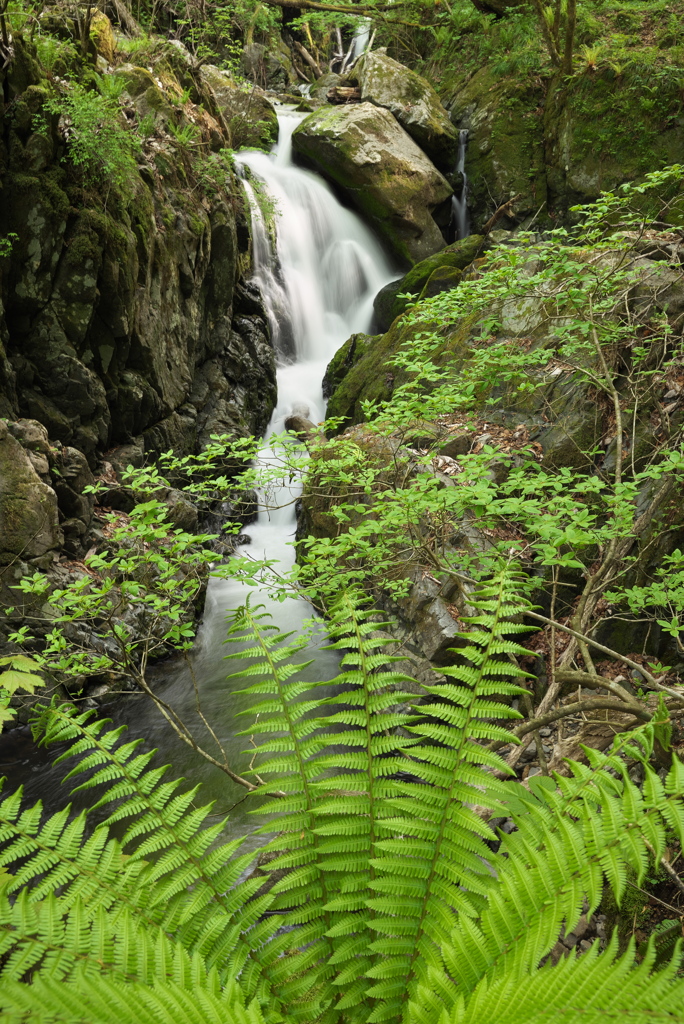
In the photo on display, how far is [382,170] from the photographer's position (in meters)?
13.6

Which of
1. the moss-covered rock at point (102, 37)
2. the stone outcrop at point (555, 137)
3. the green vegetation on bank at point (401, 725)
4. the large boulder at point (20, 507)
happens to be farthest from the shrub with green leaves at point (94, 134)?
the stone outcrop at point (555, 137)

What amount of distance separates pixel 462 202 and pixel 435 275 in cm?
532

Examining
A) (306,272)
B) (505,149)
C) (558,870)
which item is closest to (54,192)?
(306,272)

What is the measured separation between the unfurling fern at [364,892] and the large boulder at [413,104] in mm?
16005

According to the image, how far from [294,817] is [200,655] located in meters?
5.93

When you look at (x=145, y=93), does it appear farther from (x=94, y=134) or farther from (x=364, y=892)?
(x=364, y=892)

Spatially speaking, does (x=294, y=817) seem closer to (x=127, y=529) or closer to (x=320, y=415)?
(x=127, y=529)

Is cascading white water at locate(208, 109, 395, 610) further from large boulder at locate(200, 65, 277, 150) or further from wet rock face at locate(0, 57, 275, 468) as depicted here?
wet rock face at locate(0, 57, 275, 468)

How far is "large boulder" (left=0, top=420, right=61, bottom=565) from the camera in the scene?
5801 millimetres

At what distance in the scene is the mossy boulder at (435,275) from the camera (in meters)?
10.5

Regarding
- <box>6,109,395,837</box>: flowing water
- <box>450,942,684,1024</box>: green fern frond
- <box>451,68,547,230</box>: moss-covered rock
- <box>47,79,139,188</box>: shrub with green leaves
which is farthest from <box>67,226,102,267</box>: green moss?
A: <box>451,68,547,230</box>: moss-covered rock

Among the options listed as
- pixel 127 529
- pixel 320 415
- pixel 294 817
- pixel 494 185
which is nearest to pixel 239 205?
pixel 320 415

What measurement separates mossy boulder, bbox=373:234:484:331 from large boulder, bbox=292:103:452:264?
221 cm

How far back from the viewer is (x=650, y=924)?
2.53 m
